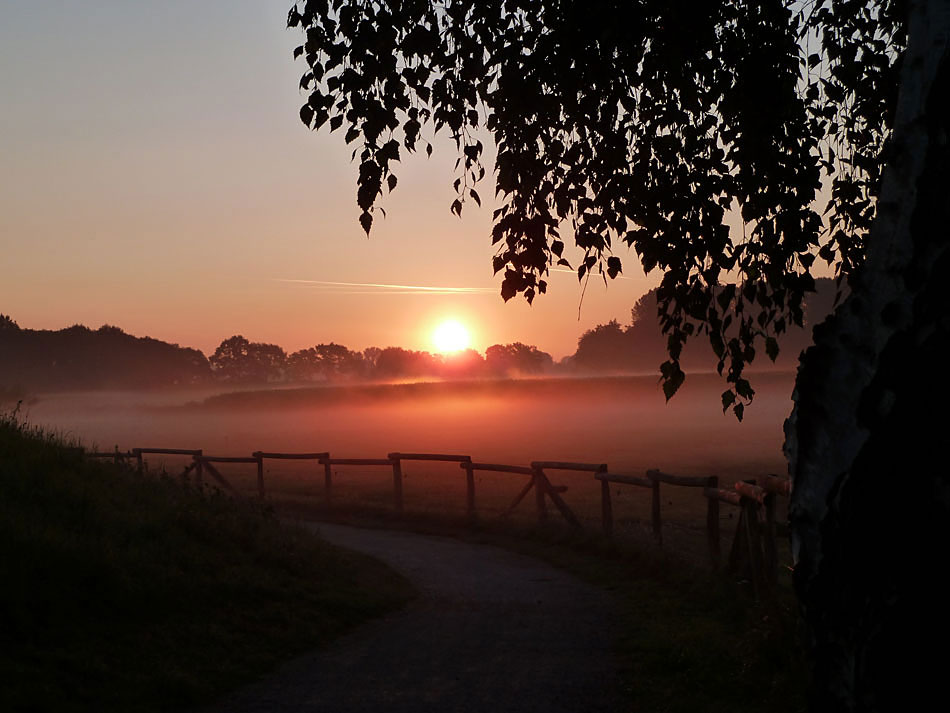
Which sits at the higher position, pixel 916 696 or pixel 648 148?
pixel 648 148

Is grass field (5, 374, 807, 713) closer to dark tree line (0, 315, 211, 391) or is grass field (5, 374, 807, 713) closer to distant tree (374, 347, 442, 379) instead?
dark tree line (0, 315, 211, 391)

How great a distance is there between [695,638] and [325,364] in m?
146

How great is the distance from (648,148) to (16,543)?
7.30 metres

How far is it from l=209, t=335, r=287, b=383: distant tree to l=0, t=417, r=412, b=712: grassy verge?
135 m

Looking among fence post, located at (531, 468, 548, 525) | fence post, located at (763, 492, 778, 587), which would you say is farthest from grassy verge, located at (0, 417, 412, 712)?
fence post, located at (531, 468, 548, 525)

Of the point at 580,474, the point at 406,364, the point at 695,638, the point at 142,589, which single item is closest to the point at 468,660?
the point at 695,638

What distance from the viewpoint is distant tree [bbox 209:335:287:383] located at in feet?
477

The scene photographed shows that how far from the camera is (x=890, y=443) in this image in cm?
246

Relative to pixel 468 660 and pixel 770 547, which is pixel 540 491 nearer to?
A: pixel 770 547

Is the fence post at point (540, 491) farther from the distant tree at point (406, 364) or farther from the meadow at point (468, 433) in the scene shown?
the distant tree at point (406, 364)

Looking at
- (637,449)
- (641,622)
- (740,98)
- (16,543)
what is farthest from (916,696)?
(637,449)

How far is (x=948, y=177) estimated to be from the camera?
2.52 metres

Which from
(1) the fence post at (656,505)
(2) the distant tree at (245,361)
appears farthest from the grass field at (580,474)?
(2) the distant tree at (245,361)

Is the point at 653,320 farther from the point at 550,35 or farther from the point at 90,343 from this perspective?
the point at 550,35
